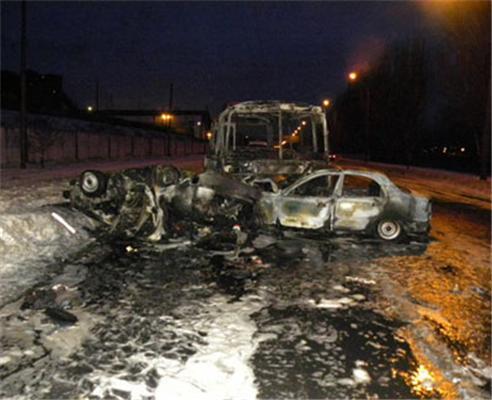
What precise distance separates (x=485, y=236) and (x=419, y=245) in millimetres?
2453

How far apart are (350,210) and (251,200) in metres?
1.83

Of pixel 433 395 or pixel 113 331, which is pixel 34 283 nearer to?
pixel 113 331

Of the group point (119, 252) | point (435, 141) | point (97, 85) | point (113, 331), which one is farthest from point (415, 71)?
point (97, 85)

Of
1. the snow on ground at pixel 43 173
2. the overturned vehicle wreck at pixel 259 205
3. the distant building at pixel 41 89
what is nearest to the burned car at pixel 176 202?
the overturned vehicle wreck at pixel 259 205

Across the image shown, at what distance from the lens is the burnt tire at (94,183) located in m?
10.6

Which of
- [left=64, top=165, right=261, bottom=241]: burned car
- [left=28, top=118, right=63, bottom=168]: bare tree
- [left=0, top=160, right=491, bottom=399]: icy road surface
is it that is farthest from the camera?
[left=28, top=118, right=63, bottom=168]: bare tree

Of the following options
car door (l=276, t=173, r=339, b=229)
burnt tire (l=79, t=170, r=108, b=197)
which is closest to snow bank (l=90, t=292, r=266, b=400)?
car door (l=276, t=173, r=339, b=229)

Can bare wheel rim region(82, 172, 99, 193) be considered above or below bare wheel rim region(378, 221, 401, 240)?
above

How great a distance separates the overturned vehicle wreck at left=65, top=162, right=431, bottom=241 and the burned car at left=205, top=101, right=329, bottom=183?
0.72 meters

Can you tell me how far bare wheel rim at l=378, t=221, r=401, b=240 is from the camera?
965cm

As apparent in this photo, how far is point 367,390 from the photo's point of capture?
4.04 meters

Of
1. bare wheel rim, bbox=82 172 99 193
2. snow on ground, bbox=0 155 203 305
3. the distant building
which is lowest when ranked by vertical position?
snow on ground, bbox=0 155 203 305

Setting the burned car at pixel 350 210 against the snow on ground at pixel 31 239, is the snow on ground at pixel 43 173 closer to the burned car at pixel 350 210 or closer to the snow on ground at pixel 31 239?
the snow on ground at pixel 31 239

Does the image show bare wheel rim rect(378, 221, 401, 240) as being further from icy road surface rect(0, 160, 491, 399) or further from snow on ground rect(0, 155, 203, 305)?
snow on ground rect(0, 155, 203, 305)
